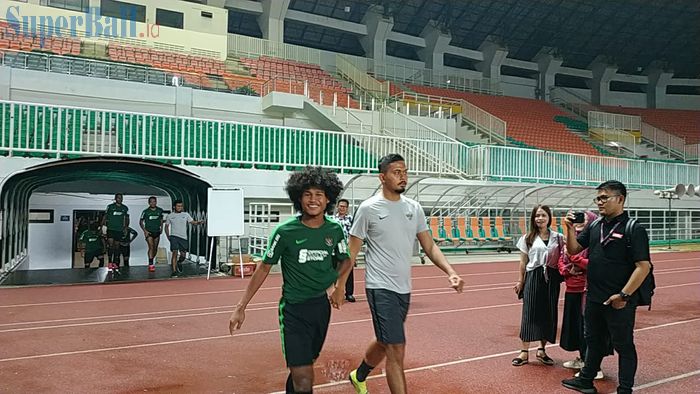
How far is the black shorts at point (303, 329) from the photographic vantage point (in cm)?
339

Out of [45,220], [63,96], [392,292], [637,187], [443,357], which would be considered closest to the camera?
[392,292]

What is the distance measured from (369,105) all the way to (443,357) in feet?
64.0

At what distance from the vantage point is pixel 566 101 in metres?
40.7

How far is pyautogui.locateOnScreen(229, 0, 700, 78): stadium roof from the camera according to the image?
113 feet

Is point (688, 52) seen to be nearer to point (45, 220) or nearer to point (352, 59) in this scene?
point (352, 59)

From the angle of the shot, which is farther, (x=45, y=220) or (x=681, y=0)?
(x=681, y=0)

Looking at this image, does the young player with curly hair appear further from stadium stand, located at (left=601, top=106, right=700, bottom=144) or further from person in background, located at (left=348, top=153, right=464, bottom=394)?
stadium stand, located at (left=601, top=106, right=700, bottom=144)

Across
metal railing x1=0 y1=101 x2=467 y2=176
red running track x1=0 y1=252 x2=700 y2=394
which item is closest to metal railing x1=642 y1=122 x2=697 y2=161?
metal railing x1=0 y1=101 x2=467 y2=176

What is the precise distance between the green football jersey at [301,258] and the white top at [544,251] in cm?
257

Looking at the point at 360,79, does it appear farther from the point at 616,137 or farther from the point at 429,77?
the point at 616,137

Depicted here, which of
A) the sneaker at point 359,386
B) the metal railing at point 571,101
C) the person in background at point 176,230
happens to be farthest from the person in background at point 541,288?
the metal railing at point 571,101

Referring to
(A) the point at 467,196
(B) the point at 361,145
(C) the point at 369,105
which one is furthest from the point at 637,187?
(B) the point at 361,145

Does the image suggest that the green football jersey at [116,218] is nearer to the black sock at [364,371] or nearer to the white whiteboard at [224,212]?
the white whiteboard at [224,212]

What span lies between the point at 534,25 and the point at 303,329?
3935 centimetres
